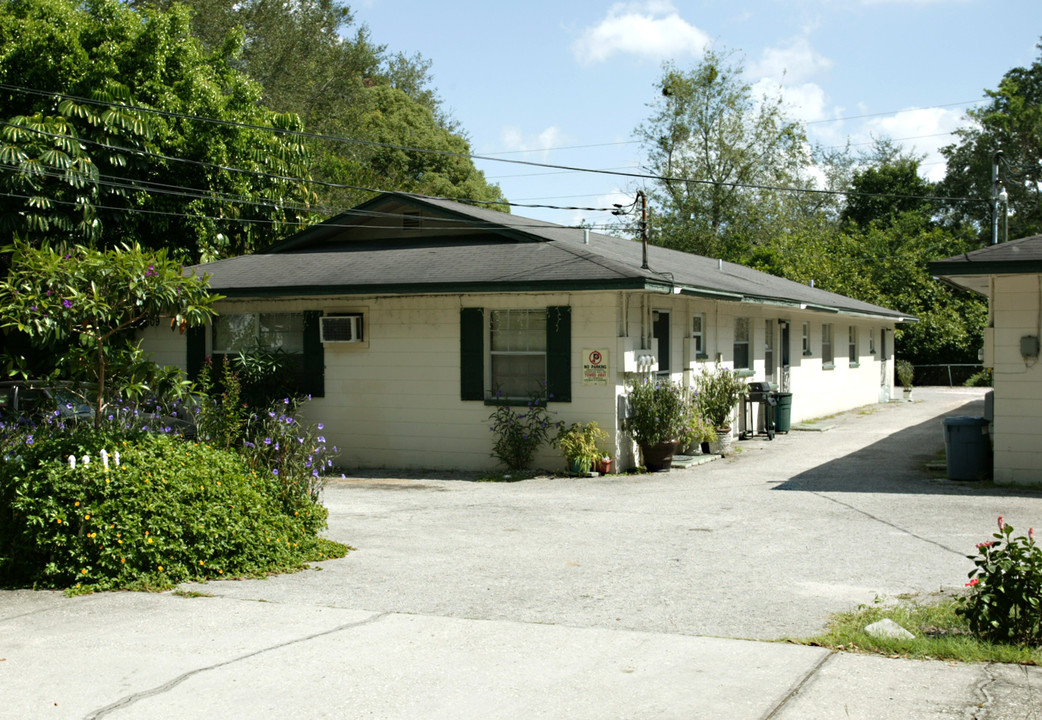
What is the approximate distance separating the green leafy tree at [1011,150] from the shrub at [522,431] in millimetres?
45676

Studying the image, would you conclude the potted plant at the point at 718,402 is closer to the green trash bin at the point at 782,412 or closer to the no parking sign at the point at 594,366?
the no parking sign at the point at 594,366

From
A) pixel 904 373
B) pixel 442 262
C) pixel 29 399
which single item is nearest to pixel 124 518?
pixel 29 399

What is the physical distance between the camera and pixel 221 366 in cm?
1730

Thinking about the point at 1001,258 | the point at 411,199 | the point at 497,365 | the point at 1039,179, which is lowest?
the point at 497,365

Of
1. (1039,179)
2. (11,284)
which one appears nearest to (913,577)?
(11,284)

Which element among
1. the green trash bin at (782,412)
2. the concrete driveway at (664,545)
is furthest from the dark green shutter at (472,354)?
the green trash bin at (782,412)

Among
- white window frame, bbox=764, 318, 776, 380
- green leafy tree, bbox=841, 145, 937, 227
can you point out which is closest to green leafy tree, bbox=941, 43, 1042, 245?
green leafy tree, bbox=841, 145, 937, 227

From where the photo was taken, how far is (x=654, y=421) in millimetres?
14734

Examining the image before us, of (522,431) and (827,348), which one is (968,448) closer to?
(522,431)

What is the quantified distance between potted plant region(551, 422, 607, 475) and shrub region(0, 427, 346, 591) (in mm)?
6636

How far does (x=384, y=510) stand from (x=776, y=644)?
670 centimetres

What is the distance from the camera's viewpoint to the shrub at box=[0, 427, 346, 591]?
24.5 feet

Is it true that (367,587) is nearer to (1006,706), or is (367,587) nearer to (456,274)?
(1006,706)

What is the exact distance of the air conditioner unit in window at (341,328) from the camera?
16250 mm
